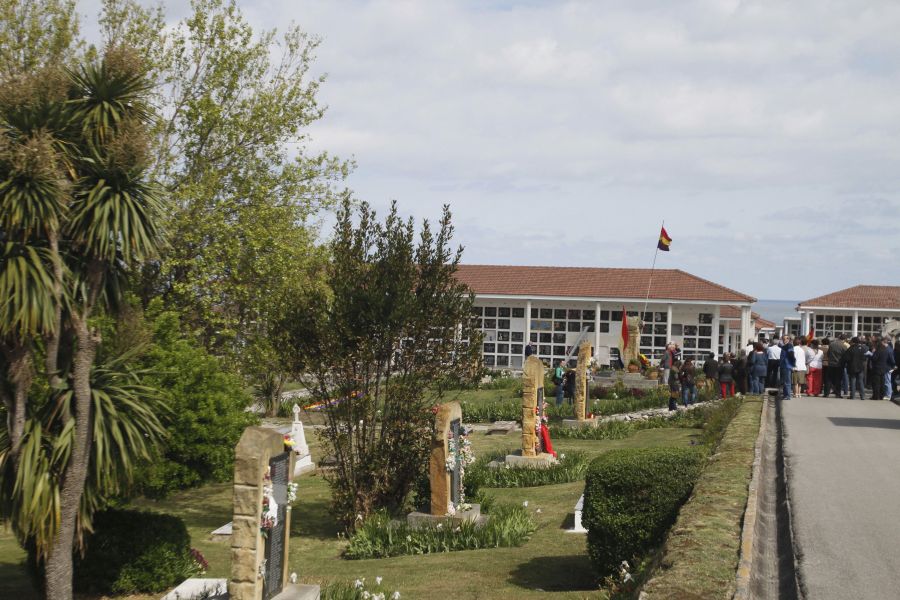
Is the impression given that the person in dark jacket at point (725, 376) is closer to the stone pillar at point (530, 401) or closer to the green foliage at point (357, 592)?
the stone pillar at point (530, 401)

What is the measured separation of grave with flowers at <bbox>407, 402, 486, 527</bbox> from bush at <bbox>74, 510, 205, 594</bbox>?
3.67 meters

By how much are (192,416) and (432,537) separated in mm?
5216

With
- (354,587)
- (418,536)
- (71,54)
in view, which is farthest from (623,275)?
(354,587)

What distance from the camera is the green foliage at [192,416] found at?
15648mm

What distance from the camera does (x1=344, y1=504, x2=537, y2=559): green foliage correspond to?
1302 centimetres

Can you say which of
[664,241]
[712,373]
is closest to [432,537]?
[712,373]

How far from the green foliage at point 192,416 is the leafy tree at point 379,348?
2.23 metres

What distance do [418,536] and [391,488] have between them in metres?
1.80

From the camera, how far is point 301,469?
21.8m

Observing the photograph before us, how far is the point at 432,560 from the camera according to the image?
12.1 metres

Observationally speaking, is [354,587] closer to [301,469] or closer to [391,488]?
[391,488]

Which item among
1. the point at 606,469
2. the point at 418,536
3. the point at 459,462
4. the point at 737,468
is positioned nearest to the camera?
the point at 606,469

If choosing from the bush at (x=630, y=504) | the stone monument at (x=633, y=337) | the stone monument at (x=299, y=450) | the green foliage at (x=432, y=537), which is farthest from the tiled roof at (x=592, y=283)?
the bush at (x=630, y=504)

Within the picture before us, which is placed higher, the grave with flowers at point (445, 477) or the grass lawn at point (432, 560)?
the grave with flowers at point (445, 477)
